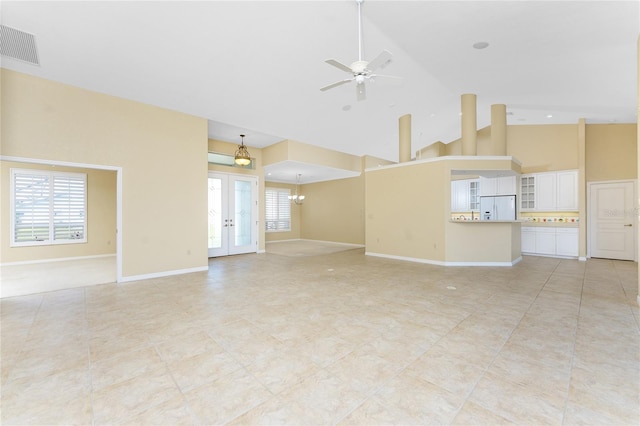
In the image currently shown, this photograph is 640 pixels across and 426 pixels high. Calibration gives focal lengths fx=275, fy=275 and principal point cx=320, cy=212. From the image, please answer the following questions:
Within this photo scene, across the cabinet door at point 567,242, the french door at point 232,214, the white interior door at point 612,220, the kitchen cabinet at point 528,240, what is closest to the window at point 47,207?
the french door at point 232,214

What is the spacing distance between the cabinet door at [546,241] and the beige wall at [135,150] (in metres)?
8.89

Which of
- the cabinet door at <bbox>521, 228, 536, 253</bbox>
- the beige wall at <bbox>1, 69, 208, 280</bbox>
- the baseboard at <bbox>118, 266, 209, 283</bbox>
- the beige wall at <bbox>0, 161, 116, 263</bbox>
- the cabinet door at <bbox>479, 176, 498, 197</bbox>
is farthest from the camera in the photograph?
the cabinet door at <bbox>479, 176, 498, 197</bbox>

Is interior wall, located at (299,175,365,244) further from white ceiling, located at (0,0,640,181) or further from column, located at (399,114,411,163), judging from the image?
white ceiling, located at (0,0,640,181)

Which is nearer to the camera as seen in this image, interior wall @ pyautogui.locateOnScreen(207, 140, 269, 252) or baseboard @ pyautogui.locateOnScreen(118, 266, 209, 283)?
baseboard @ pyautogui.locateOnScreen(118, 266, 209, 283)

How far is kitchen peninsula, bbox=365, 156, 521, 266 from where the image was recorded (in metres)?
6.24

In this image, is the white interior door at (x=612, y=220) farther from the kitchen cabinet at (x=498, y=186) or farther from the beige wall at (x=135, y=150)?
the beige wall at (x=135, y=150)

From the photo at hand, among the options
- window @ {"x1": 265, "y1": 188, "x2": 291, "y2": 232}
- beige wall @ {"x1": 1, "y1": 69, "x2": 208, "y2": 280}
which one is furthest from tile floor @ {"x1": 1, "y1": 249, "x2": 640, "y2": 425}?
window @ {"x1": 265, "y1": 188, "x2": 291, "y2": 232}

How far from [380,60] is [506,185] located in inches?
270

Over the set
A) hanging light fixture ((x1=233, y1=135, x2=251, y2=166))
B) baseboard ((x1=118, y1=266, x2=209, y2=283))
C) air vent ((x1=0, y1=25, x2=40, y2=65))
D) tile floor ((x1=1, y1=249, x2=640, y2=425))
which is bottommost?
tile floor ((x1=1, y1=249, x2=640, y2=425))

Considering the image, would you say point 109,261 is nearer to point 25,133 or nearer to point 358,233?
point 25,133

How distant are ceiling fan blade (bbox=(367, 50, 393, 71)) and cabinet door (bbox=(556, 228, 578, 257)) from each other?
7.53 meters

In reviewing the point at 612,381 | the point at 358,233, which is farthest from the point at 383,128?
the point at 612,381

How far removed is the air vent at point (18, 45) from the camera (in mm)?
3338

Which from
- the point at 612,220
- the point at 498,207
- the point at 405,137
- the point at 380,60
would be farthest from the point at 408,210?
the point at 612,220
